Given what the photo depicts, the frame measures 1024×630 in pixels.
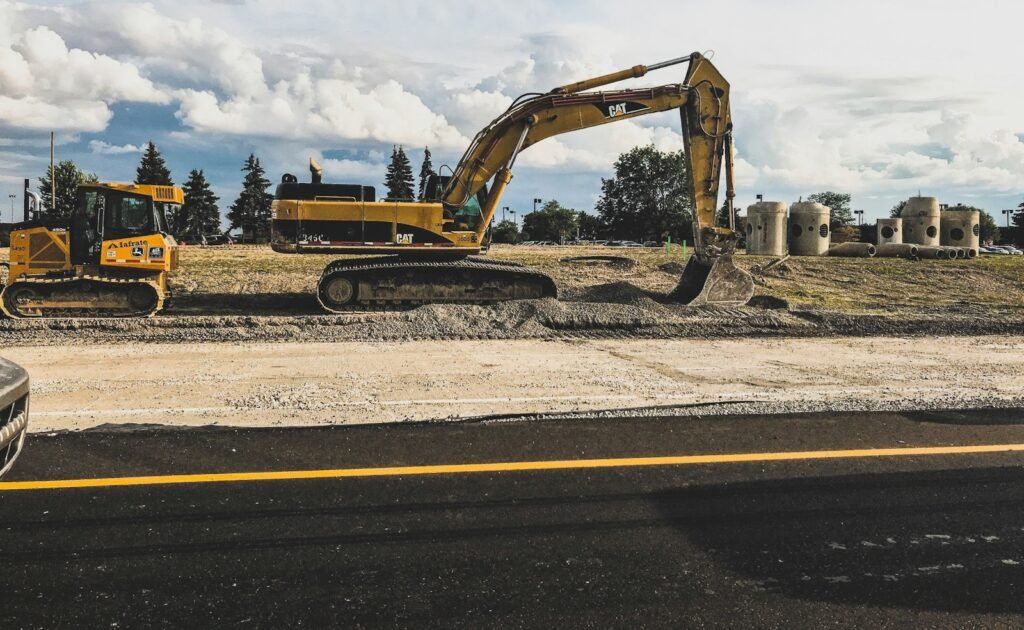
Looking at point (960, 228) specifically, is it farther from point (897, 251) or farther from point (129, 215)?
point (129, 215)

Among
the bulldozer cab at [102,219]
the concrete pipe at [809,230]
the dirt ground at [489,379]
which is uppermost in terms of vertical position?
the concrete pipe at [809,230]

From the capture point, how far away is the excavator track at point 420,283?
16234 millimetres

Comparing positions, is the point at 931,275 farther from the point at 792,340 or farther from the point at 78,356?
the point at 78,356

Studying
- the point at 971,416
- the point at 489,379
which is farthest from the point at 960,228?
the point at 489,379

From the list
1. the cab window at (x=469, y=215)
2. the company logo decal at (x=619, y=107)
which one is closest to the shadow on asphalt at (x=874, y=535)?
the cab window at (x=469, y=215)

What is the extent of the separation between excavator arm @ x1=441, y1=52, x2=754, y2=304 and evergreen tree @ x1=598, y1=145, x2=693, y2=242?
8690 centimetres

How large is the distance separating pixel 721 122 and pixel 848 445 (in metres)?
12.2

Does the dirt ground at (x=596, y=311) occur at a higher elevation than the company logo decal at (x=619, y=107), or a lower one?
lower

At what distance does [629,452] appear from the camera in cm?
584

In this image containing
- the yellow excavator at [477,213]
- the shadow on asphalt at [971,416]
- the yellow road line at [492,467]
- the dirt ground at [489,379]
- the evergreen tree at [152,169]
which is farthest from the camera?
the evergreen tree at [152,169]

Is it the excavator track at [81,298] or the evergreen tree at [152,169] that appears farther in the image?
the evergreen tree at [152,169]

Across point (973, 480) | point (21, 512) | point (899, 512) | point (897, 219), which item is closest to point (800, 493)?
point (899, 512)

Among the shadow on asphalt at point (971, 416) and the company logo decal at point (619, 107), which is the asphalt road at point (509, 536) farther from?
the company logo decal at point (619, 107)

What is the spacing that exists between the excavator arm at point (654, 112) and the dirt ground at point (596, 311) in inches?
56.4
